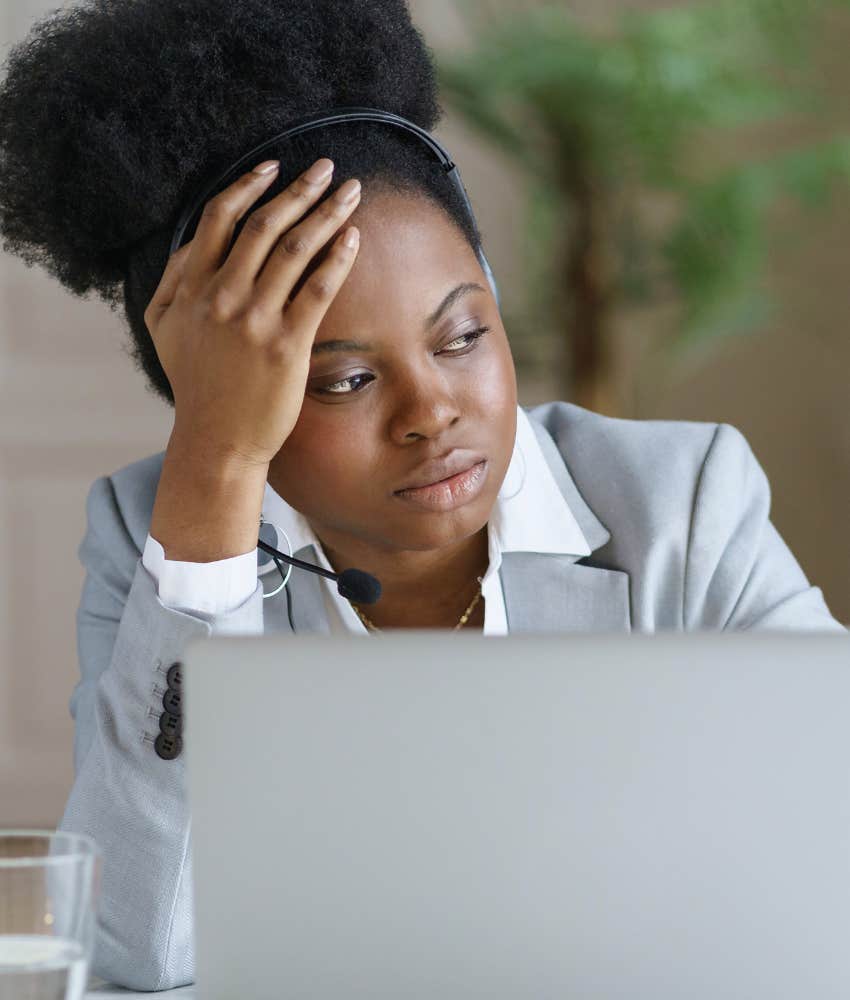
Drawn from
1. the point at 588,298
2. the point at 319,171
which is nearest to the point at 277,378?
the point at 319,171

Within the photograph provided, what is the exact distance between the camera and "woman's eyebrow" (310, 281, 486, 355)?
3.73ft

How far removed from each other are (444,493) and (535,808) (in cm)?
59

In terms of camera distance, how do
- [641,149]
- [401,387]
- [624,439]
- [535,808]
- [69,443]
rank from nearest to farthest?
[535,808] < [401,387] < [624,439] < [641,149] < [69,443]

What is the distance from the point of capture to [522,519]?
1.34 metres

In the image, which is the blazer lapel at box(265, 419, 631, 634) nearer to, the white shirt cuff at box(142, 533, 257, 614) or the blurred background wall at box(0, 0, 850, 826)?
the white shirt cuff at box(142, 533, 257, 614)

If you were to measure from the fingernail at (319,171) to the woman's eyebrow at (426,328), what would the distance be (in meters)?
0.13

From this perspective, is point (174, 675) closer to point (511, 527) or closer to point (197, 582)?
point (197, 582)

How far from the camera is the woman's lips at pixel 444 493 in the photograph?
47.1 inches

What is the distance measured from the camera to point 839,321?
10.5 ft

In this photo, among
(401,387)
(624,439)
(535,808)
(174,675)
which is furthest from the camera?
(624,439)

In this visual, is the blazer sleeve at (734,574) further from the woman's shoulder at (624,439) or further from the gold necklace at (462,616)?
the gold necklace at (462,616)

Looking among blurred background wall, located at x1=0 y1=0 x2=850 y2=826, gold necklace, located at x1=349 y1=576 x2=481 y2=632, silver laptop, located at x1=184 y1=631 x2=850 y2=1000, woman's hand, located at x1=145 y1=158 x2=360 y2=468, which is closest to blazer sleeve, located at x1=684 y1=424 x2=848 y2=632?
gold necklace, located at x1=349 y1=576 x2=481 y2=632

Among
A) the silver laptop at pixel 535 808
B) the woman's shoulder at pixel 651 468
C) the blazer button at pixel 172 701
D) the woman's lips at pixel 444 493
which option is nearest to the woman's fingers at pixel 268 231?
the woman's lips at pixel 444 493

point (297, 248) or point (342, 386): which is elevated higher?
point (297, 248)
